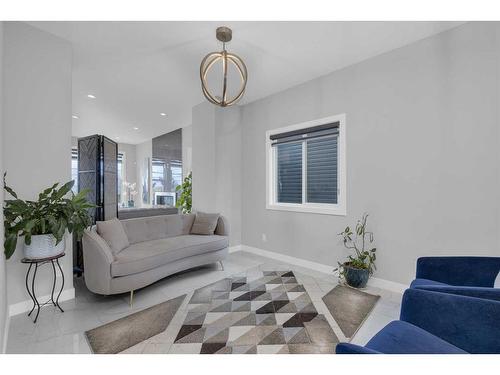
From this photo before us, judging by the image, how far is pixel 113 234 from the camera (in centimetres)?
266

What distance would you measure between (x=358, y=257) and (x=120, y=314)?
8.63 feet

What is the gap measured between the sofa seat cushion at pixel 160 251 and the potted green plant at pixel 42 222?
19.7 inches

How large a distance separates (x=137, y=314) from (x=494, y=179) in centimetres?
347

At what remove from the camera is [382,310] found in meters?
2.31

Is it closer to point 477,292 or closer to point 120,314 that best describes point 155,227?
point 120,314

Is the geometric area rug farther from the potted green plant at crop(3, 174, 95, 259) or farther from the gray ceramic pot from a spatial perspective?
the potted green plant at crop(3, 174, 95, 259)

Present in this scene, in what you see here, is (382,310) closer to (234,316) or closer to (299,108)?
(234,316)

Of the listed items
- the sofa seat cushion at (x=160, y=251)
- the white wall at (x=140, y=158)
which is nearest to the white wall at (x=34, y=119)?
the sofa seat cushion at (x=160, y=251)

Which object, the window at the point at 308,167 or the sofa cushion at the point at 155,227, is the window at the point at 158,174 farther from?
the window at the point at 308,167

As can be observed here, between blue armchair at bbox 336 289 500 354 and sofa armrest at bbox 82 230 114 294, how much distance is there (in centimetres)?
224
